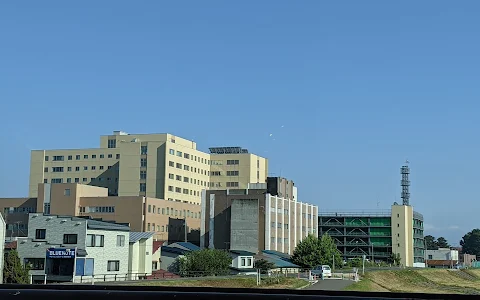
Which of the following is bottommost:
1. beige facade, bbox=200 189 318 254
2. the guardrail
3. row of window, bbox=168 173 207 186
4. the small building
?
the small building

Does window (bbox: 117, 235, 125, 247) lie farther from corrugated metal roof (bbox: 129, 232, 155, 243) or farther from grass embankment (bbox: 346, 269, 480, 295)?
grass embankment (bbox: 346, 269, 480, 295)

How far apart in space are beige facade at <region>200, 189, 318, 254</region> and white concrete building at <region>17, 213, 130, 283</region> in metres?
40.8

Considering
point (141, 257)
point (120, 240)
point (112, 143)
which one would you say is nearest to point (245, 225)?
point (141, 257)

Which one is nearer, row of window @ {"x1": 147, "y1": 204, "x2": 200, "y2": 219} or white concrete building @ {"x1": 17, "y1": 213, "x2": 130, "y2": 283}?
white concrete building @ {"x1": 17, "y1": 213, "x2": 130, "y2": 283}

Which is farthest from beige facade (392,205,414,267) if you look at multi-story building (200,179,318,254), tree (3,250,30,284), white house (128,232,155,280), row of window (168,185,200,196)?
tree (3,250,30,284)

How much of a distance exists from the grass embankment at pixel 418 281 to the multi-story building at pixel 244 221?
23.3 m

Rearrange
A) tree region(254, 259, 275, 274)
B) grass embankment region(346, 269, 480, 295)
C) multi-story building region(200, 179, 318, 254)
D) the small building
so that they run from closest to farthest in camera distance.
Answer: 1. grass embankment region(346, 269, 480, 295)
2. tree region(254, 259, 275, 274)
3. multi-story building region(200, 179, 318, 254)
4. the small building

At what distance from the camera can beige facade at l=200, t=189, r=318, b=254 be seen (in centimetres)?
11412

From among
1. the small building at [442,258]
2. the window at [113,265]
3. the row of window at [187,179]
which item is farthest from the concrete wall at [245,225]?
the small building at [442,258]

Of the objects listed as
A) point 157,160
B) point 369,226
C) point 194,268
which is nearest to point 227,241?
point 194,268

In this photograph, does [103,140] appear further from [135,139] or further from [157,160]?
[157,160]

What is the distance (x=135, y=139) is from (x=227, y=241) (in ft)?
214

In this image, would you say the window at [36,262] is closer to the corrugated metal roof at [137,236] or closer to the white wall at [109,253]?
the white wall at [109,253]

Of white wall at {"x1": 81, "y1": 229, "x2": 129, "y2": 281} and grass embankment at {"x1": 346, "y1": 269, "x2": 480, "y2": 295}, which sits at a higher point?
white wall at {"x1": 81, "y1": 229, "x2": 129, "y2": 281}
